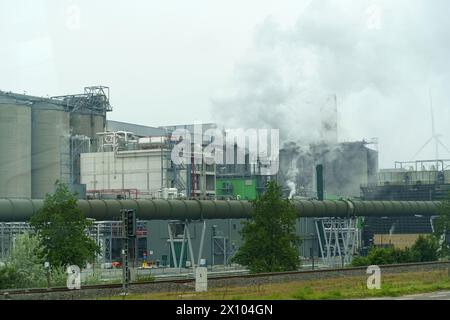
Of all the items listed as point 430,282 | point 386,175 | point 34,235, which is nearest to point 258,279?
point 430,282

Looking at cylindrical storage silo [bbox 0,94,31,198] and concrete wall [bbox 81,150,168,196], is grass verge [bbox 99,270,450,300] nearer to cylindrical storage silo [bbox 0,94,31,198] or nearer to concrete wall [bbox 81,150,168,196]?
cylindrical storage silo [bbox 0,94,31,198]

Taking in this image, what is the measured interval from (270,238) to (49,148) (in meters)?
66.9

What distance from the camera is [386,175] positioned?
506ft

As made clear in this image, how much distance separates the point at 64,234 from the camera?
54.9 m

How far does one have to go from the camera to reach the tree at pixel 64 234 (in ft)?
178

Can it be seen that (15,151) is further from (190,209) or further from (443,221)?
(443,221)

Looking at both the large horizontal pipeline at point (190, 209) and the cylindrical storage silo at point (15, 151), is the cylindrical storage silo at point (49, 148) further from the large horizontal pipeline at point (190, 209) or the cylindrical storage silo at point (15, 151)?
the large horizontal pipeline at point (190, 209)

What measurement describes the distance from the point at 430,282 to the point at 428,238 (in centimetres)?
3559

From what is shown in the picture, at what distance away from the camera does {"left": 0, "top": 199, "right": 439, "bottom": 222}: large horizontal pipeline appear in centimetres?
6562

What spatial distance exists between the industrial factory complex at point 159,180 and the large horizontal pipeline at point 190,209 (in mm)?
458

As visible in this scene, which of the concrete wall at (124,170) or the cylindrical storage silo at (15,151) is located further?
the concrete wall at (124,170)

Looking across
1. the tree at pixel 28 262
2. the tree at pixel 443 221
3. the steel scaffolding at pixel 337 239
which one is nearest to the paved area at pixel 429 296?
the tree at pixel 28 262

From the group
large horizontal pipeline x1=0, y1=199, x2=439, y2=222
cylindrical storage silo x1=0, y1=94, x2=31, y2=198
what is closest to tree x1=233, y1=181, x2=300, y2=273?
large horizontal pipeline x1=0, y1=199, x2=439, y2=222

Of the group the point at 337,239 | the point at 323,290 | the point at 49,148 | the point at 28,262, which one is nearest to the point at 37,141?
the point at 49,148
